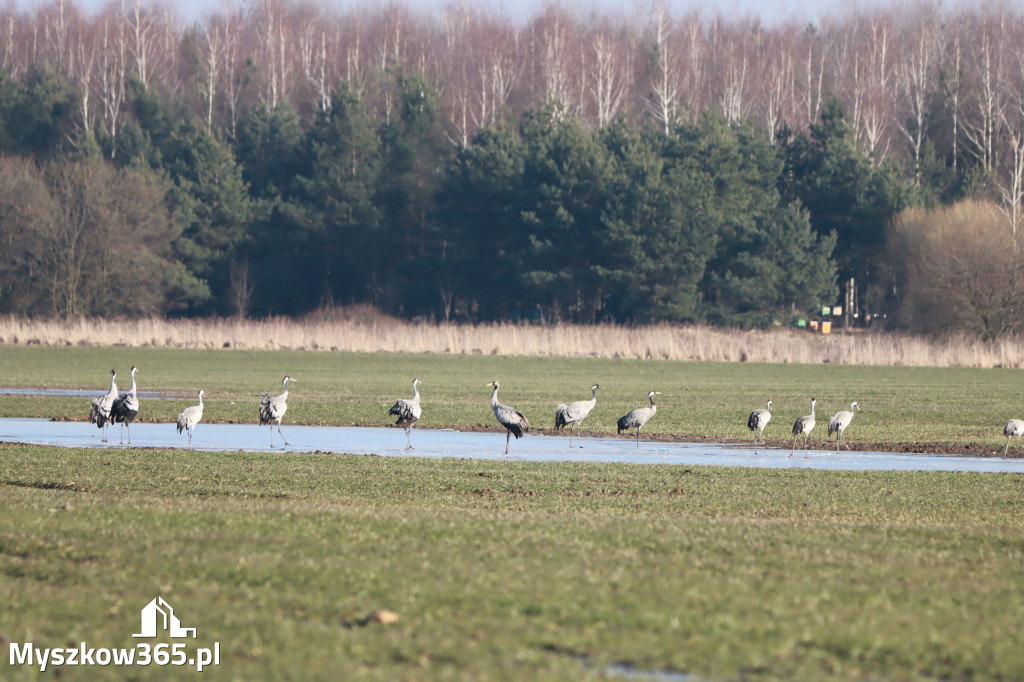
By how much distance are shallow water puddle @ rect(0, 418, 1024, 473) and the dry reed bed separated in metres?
32.1

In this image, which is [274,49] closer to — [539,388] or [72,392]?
[539,388]

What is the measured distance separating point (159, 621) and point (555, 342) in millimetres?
52200

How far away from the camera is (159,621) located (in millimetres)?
8023

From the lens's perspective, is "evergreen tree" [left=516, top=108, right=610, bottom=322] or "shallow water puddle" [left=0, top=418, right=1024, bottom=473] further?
"evergreen tree" [left=516, top=108, right=610, bottom=322]

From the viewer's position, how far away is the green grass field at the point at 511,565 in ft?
24.5


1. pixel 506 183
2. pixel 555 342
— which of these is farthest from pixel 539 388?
pixel 506 183

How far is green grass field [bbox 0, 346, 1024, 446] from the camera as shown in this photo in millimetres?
29406

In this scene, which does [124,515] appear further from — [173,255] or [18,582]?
[173,255]

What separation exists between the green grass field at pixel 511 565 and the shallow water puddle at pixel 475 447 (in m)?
2.09

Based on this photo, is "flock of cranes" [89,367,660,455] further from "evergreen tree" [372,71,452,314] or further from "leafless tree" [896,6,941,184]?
"leafless tree" [896,6,941,184]

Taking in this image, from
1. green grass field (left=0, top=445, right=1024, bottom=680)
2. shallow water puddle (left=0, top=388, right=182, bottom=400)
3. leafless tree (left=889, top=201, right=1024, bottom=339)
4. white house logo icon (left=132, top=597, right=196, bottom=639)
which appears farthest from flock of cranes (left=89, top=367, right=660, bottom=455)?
leafless tree (left=889, top=201, right=1024, bottom=339)

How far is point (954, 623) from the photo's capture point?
8250mm

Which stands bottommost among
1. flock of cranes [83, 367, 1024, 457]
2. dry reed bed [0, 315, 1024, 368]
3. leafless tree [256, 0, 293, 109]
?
flock of cranes [83, 367, 1024, 457]

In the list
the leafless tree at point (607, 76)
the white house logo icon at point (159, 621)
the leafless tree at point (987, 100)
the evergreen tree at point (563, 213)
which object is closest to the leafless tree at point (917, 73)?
the leafless tree at point (987, 100)
